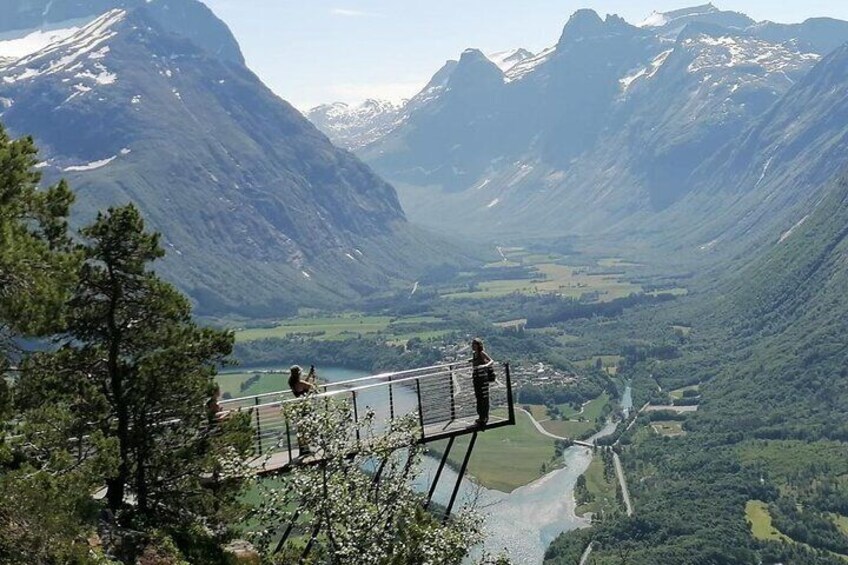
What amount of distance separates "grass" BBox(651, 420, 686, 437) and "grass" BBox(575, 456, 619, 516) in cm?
2553

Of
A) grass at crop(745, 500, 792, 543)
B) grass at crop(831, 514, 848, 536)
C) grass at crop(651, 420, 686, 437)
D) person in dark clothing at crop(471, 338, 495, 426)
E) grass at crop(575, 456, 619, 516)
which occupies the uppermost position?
person in dark clothing at crop(471, 338, 495, 426)

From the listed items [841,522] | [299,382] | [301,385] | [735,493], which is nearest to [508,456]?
[735,493]

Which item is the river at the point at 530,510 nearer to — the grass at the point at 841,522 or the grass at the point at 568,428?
the grass at the point at 568,428

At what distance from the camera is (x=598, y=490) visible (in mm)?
150500

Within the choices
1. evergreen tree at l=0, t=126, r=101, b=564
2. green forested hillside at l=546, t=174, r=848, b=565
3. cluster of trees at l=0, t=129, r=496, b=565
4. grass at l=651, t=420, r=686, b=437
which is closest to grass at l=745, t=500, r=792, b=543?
green forested hillside at l=546, t=174, r=848, b=565

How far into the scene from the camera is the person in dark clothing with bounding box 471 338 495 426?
2622cm

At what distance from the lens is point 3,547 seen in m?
16.0

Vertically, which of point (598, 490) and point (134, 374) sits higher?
point (134, 374)

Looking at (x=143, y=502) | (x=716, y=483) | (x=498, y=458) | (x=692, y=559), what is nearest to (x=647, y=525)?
(x=692, y=559)

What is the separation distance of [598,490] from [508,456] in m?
24.0

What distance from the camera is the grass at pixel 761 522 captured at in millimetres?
130825

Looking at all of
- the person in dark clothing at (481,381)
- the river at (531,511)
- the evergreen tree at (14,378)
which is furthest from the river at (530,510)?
the evergreen tree at (14,378)

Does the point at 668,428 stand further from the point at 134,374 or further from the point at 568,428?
the point at 134,374

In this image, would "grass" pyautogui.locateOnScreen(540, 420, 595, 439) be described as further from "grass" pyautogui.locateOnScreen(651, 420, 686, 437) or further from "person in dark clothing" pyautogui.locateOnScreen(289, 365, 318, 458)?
"person in dark clothing" pyautogui.locateOnScreen(289, 365, 318, 458)
